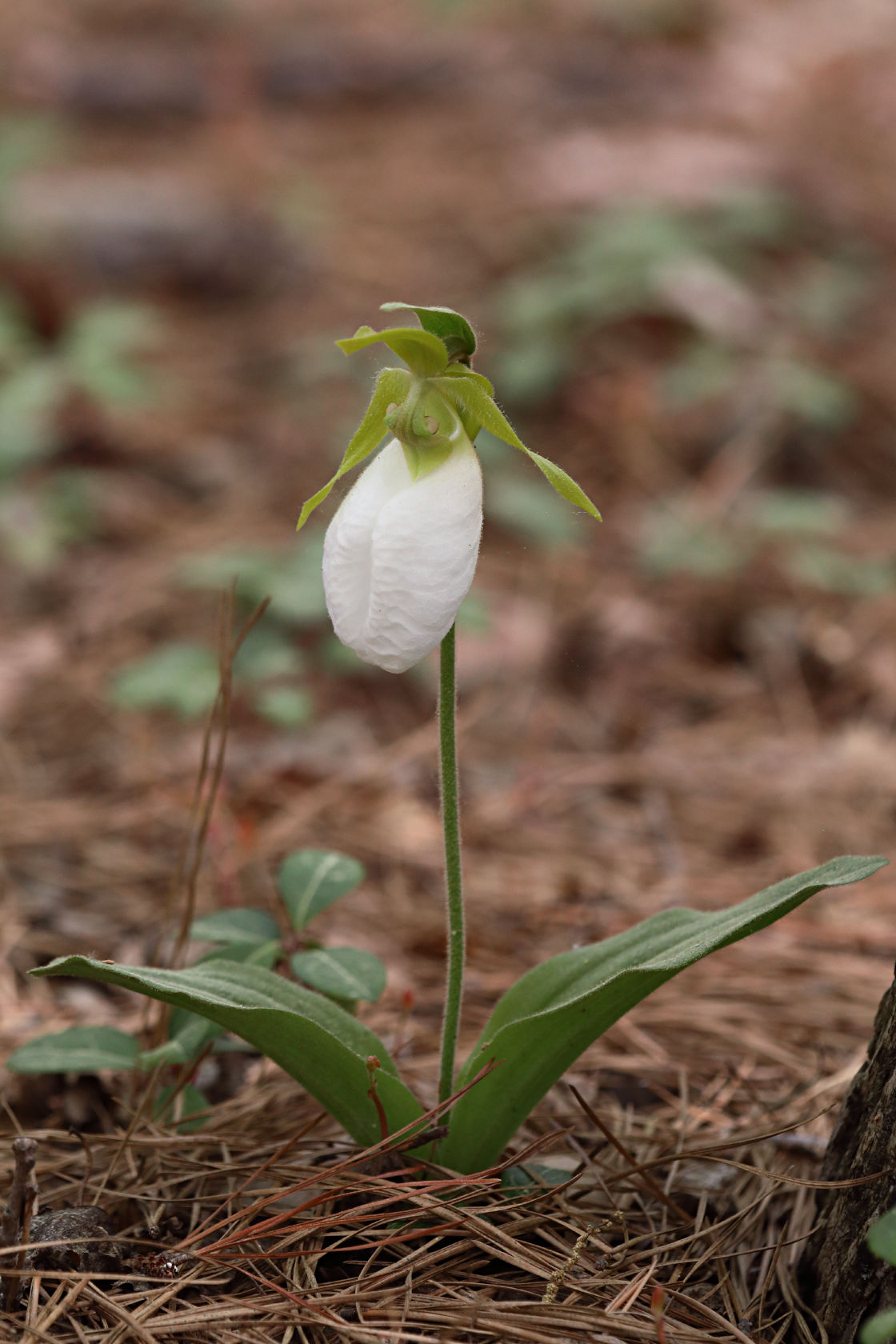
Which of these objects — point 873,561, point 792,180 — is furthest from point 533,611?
point 792,180

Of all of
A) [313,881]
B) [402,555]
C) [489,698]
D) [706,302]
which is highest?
[706,302]

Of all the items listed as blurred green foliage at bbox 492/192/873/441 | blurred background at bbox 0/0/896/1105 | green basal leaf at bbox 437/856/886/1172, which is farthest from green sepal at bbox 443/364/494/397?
blurred green foliage at bbox 492/192/873/441

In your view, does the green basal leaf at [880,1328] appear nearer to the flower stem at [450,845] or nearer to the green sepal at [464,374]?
the flower stem at [450,845]

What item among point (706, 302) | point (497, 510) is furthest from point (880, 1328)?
point (706, 302)

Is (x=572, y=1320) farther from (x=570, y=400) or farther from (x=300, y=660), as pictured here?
(x=570, y=400)

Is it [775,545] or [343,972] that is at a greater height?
[775,545]

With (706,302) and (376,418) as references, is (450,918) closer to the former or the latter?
(376,418)

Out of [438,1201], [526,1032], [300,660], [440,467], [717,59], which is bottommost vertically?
[300,660]
